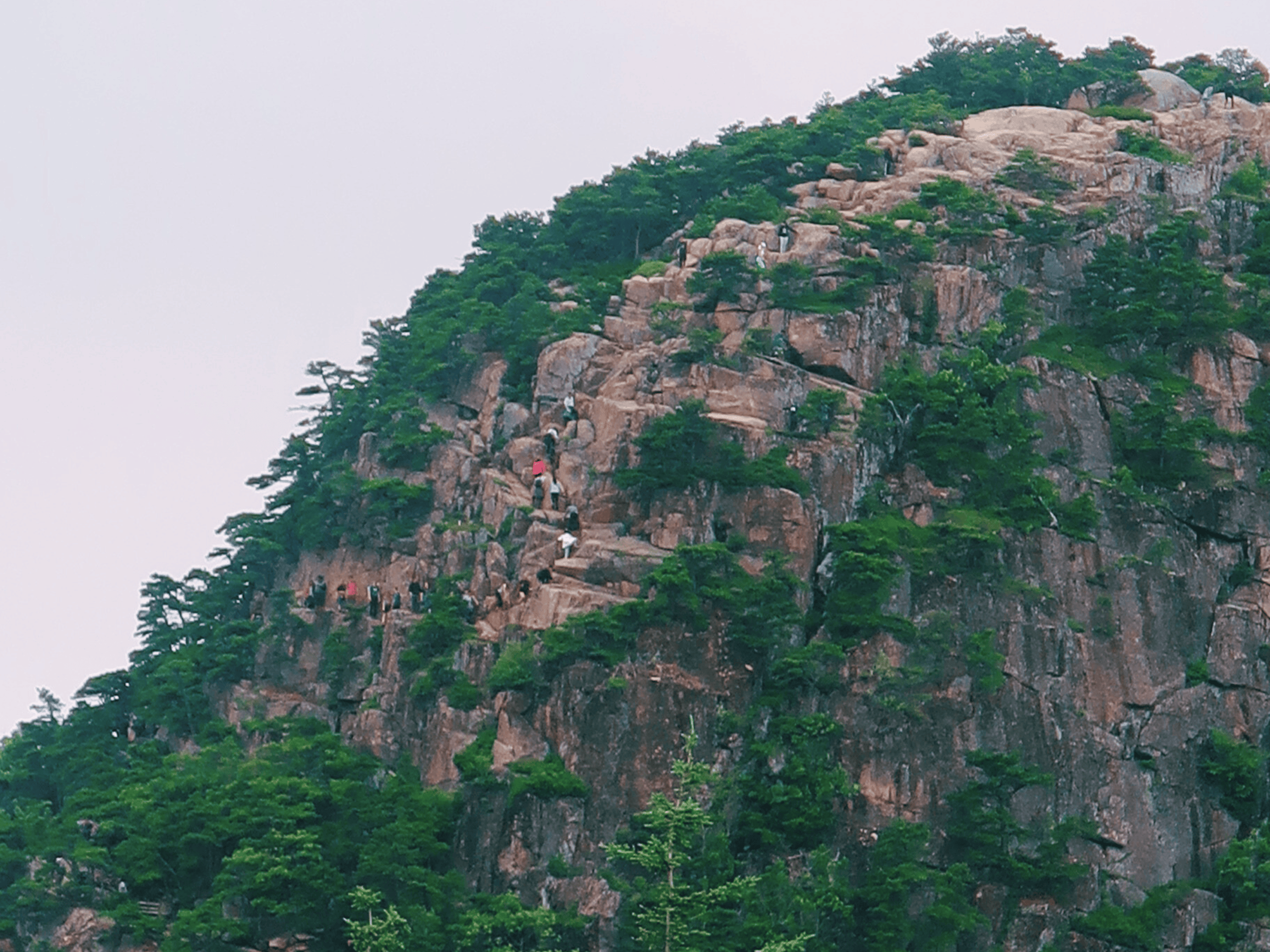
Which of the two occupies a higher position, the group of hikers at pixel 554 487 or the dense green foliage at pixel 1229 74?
the dense green foliage at pixel 1229 74

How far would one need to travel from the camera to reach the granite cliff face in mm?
55906

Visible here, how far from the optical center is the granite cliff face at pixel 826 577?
5591 centimetres

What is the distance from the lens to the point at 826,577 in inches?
2304

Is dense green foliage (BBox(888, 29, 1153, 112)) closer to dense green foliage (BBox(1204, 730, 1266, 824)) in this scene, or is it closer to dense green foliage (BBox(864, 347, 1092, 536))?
dense green foliage (BBox(864, 347, 1092, 536))

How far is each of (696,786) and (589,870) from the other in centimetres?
308

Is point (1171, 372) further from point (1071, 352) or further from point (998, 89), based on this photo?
point (998, 89)

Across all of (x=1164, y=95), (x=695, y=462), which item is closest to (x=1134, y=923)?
(x=695, y=462)

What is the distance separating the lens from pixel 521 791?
5481cm

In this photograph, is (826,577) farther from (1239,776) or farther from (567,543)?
(1239,776)

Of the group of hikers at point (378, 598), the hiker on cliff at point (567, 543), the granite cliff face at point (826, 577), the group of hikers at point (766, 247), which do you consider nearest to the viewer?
the granite cliff face at point (826, 577)

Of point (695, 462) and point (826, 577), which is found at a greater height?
point (695, 462)

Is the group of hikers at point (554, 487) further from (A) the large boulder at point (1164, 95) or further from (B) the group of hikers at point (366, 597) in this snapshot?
(A) the large boulder at point (1164, 95)

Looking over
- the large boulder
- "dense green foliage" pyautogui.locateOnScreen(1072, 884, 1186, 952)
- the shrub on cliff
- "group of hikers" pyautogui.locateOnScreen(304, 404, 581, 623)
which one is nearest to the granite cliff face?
"group of hikers" pyautogui.locateOnScreen(304, 404, 581, 623)

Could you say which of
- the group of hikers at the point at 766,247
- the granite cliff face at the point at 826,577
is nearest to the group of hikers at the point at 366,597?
the granite cliff face at the point at 826,577
